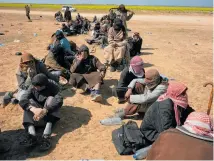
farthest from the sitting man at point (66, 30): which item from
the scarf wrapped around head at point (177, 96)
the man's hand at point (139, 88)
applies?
the scarf wrapped around head at point (177, 96)

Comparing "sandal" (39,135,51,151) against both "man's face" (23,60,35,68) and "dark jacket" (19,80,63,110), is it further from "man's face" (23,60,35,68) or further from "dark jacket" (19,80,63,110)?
"man's face" (23,60,35,68)

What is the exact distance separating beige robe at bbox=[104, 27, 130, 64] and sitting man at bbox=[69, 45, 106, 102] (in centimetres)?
166

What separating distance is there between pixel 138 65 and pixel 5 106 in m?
3.23

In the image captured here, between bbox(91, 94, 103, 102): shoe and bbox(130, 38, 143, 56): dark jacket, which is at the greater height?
bbox(130, 38, 143, 56): dark jacket

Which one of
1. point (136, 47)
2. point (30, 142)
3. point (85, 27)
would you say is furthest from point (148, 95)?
point (85, 27)

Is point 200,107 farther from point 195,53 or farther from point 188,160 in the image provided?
point 195,53

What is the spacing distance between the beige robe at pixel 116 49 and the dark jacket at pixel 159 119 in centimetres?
464

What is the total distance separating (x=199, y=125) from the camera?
132 inches

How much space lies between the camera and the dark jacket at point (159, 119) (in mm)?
4312

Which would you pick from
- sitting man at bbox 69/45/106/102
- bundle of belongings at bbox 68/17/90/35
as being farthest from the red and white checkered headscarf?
bundle of belongings at bbox 68/17/90/35

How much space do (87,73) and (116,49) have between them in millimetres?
2059

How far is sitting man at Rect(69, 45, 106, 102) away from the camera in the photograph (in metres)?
7.21

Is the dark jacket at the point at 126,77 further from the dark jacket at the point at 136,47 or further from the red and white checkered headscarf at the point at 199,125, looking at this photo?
the dark jacket at the point at 136,47

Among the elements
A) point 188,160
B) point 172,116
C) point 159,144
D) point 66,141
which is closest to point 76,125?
point 66,141
